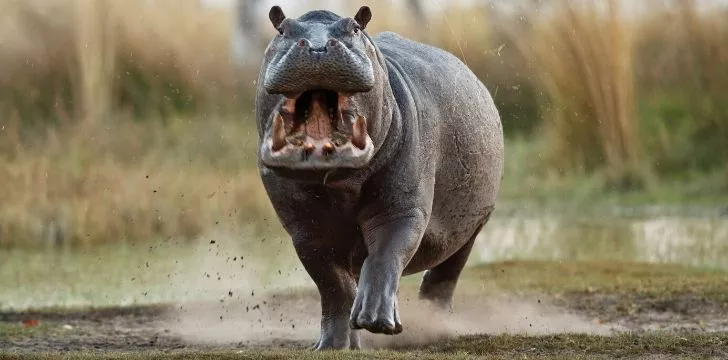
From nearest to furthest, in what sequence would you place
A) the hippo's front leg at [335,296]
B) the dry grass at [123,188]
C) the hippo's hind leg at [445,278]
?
1. the hippo's front leg at [335,296]
2. the hippo's hind leg at [445,278]
3. the dry grass at [123,188]

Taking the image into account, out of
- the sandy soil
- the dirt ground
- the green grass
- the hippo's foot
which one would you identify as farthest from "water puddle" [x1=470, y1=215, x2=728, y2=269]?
the hippo's foot

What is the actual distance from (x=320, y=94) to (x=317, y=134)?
0.15 metres

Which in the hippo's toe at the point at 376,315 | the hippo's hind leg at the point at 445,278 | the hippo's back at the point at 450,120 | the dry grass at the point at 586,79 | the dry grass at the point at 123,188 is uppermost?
the dry grass at the point at 586,79

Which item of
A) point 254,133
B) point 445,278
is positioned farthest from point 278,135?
point 254,133

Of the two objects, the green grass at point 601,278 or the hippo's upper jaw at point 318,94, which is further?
the green grass at point 601,278

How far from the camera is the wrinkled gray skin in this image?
5594 mm

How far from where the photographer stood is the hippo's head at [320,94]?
5453 mm

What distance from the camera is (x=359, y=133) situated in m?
5.72

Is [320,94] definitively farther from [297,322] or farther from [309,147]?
[297,322]

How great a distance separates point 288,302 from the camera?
9109 millimetres

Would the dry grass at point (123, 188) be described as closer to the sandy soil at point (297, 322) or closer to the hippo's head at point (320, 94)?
the sandy soil at point (297, 322)

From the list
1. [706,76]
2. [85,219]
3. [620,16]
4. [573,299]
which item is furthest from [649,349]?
[706,76]

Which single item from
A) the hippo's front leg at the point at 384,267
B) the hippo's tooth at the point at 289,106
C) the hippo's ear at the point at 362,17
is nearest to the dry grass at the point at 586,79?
the hippo's front leg at the point at 384,267

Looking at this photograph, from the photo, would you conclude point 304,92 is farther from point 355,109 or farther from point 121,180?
point 121,180
